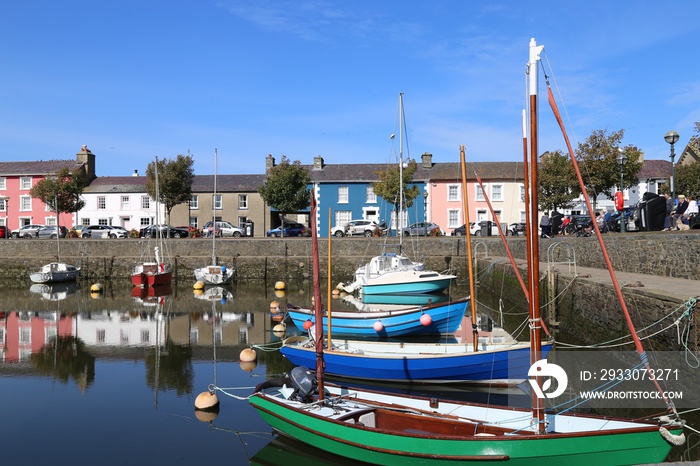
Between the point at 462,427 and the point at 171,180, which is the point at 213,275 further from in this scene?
the point at 462,427

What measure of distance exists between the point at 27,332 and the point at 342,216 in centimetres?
3560

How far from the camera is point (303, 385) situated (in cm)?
982

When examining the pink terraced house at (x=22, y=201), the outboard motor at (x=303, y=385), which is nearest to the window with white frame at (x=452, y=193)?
the pink terraced house at (x=22, y=201)

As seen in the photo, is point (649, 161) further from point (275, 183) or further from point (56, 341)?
point (56, 341)

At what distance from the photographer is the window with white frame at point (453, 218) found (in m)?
53.8

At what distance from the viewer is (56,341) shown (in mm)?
20266

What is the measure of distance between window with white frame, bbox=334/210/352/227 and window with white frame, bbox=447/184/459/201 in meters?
9.41

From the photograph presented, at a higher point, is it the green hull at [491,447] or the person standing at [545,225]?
the person standing at [545,225]

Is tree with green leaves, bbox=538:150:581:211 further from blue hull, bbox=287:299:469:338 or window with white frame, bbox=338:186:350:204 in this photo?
blue hull, bbox=287:299:469:338

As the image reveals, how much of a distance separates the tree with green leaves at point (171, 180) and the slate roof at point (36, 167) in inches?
590

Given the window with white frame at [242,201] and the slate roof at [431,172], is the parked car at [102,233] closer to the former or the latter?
the window with white frame at [242,201]

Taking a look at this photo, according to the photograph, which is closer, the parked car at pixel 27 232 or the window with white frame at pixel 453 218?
the parked car at pixel 27 232

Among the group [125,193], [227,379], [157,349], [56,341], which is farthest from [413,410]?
[125,193]

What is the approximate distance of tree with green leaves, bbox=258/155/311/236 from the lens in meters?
49.2
